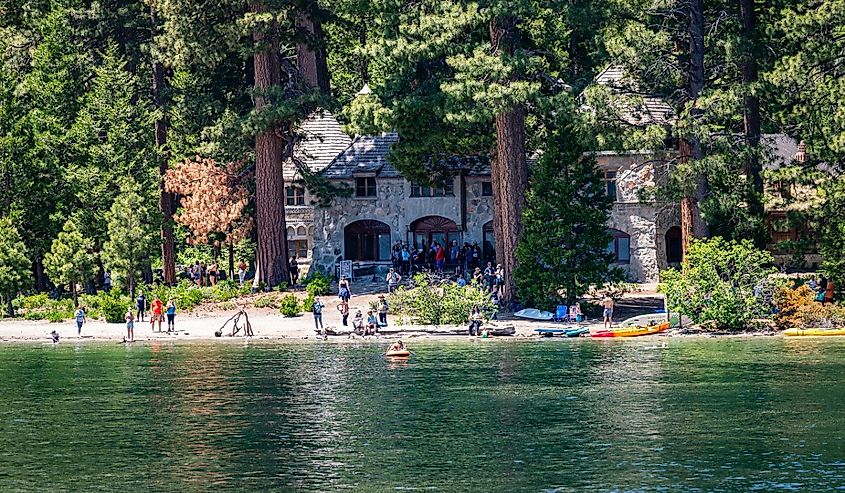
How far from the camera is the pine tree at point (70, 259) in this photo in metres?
76.8

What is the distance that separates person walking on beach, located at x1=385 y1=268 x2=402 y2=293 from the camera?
73.9m

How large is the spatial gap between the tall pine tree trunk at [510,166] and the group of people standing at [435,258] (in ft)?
28.0

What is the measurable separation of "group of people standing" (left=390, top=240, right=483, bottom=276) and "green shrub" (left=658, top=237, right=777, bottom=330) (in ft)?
54.4

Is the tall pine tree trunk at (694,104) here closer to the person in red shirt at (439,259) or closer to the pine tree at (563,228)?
the pine tree at (563,228)

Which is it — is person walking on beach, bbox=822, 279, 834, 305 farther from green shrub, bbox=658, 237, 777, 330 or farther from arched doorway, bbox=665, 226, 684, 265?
arched doorway, bbox=665, 226, 684, 265

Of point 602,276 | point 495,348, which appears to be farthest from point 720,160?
point 495,348

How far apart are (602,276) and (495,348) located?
7.84m

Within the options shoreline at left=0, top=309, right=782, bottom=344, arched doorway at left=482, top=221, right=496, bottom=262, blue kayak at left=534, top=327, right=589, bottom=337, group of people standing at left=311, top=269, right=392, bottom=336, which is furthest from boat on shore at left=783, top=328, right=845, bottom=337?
arched doorway at left=482, top=221, right=496, bottom=262

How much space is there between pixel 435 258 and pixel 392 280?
5.84m

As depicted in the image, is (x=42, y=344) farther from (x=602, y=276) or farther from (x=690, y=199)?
(x=690, y=199)

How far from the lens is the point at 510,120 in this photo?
226ft

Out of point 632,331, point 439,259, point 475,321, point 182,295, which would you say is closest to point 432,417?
point 475,321

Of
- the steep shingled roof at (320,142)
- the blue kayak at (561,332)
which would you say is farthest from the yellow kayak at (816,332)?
the steep shingled roof at (320,142)

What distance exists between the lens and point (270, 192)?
259ft
